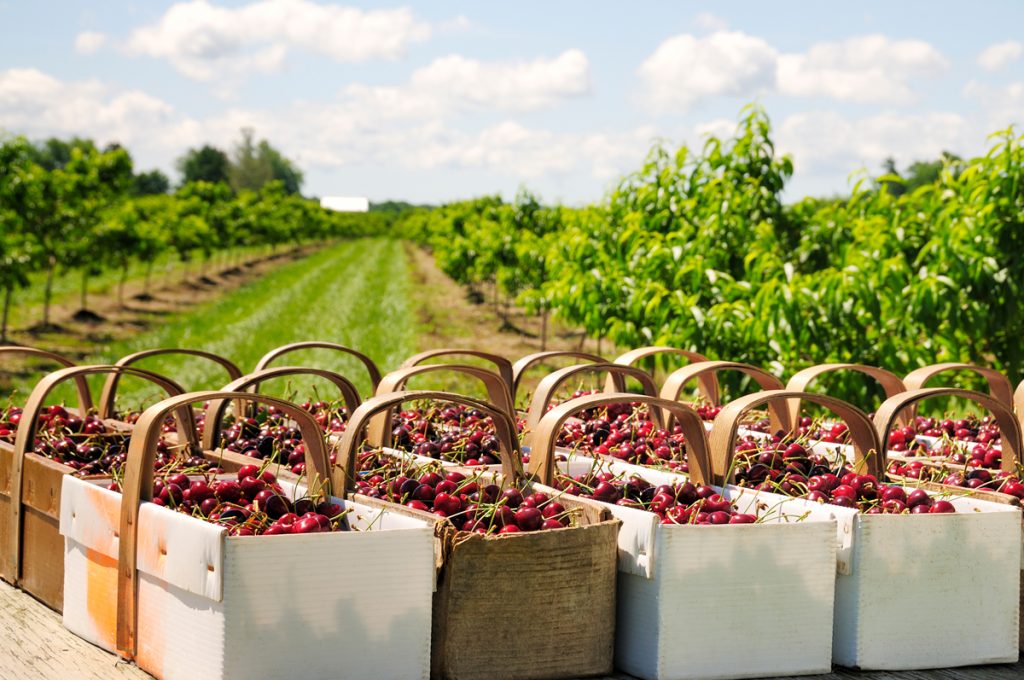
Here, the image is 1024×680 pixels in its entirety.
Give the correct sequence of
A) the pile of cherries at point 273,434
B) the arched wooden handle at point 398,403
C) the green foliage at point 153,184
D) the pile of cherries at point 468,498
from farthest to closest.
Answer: the green foliage at point 153,184 → the pile of cherries at point 273,434 → the arched wooden handle at point 398,403 → the pile of cherries at point 468,498

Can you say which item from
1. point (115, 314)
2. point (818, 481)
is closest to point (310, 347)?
point (818, 481)

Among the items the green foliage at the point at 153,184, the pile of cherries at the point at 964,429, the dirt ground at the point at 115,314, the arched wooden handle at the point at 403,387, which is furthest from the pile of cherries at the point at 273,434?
the green foliage at the point at 153,184

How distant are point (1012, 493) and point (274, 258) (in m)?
55.1

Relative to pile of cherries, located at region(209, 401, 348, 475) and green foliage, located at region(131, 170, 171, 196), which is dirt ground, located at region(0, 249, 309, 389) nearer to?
pile of cherries, located at region(209, 401, 348, 475)

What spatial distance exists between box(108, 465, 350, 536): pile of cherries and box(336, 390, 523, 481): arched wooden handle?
14 centimetres

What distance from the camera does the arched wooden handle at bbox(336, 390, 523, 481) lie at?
286cm

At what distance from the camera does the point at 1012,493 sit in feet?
10.9

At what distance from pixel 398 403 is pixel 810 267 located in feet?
17.5

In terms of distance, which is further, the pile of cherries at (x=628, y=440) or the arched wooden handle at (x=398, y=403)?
the pile of cherries at (x=628, y=440)

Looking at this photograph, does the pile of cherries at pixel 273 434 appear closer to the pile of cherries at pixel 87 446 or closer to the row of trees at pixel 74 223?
the pile of cherries at pixel 87 446

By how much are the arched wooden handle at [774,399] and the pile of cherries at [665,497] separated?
0.36 ft

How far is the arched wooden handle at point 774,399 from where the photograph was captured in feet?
10.4

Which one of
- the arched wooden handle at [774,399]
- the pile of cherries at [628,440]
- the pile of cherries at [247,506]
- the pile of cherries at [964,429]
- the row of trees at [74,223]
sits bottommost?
the pile of cherries at [247,506]

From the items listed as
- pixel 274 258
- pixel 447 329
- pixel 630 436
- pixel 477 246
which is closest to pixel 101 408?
pixel 630 436
